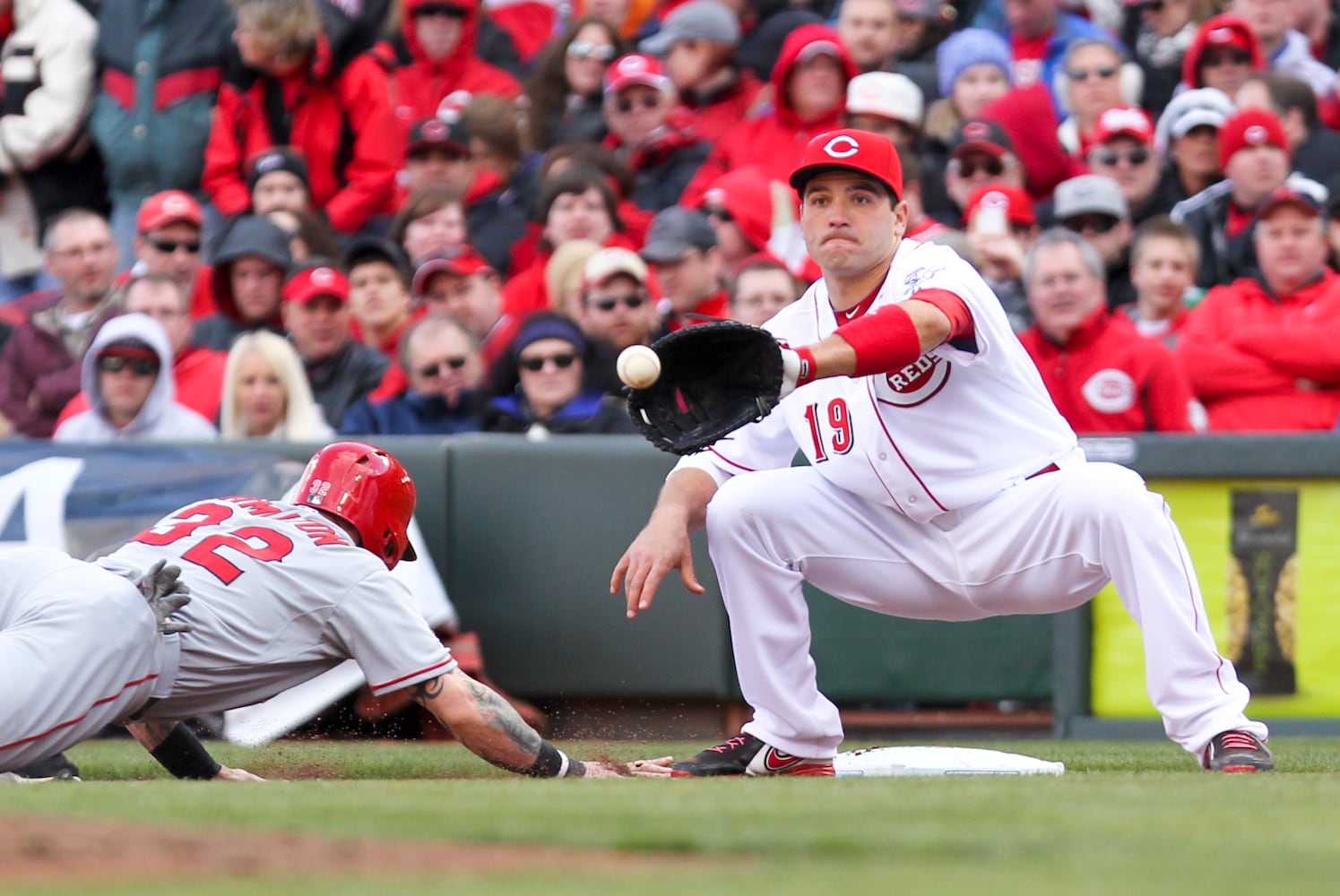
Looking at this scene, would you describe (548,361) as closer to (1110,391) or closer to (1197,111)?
(1110,391)

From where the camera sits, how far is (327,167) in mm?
10281

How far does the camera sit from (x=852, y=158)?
5.11 metres

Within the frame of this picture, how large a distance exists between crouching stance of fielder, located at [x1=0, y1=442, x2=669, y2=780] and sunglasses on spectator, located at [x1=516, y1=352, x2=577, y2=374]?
2746 millimetres

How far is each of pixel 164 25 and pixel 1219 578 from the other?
19.9 ft

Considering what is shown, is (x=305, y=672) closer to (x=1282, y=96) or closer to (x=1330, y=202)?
(x=1330, y=202)

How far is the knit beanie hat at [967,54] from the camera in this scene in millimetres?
9656

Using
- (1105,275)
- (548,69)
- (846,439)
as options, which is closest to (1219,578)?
(1105,275)

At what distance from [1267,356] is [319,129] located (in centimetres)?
505

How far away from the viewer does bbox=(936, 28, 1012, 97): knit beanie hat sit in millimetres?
9656

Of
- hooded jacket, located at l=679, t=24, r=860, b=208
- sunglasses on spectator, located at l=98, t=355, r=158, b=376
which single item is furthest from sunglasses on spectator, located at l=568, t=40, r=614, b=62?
sunglasses on spectator, located at l=98, t=355, r=158, b=376

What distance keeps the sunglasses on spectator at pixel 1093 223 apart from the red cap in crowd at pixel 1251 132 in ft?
1.82

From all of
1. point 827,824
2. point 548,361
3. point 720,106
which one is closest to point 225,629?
point 827,824

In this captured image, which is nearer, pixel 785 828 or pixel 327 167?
pixel 785 828

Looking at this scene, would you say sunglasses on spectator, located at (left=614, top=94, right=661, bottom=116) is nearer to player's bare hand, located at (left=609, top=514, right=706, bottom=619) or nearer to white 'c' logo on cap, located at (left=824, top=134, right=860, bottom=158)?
white 'c' logo on cap, located at (left=824, top=134, right=860, bottom=158)
